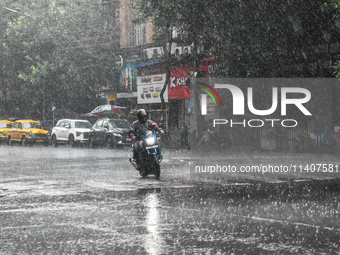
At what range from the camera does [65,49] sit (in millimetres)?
42188

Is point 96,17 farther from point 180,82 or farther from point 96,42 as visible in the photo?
point 180,82

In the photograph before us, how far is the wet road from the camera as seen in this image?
238 inches

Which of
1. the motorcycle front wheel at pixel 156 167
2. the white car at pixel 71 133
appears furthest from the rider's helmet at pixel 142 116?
the white car at pixel 71 133

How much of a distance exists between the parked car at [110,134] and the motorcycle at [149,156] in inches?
641

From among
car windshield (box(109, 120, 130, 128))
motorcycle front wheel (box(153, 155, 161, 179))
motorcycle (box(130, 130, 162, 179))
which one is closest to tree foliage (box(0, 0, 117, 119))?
car windshield (box(109, 120, 130, 128))

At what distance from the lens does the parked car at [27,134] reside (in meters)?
36.5

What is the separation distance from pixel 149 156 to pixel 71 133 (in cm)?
2139

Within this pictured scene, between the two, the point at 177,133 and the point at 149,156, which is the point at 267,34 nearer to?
the point at 149,156

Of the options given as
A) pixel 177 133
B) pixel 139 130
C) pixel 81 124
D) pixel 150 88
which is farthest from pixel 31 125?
pixel 139 130

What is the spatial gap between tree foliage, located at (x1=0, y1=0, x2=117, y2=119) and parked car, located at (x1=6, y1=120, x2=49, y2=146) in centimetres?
475

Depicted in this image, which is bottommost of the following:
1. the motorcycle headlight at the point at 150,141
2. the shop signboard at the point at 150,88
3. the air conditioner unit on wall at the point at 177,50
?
the motorcycle headlight at the point at 150,141

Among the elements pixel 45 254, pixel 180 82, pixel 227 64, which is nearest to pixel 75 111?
pixel 180 82

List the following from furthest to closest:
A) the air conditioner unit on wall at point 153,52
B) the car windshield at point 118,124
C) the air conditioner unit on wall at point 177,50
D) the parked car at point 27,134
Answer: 1. the parked car at point 27,134
2. the air conditioner unit on wall at point 153,52
3. the air conditioner unit on wall at point 177,50
4. the car windshield at point 118,124

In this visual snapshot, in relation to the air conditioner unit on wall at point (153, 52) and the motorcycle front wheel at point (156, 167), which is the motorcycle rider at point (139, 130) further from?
the air conditioner unit on wall at point (153, 52)
